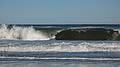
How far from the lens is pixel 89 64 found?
8805mm

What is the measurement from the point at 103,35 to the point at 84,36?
4.22ft

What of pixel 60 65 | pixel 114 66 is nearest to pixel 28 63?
pixel 60 65

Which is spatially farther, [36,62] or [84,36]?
[84,36]

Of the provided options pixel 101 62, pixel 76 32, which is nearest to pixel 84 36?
pixel 76 32

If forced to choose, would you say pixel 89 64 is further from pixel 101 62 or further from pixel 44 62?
pixel 44 62

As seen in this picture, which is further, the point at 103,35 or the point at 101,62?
the point at 103,35

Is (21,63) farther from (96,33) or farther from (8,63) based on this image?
(96,33)

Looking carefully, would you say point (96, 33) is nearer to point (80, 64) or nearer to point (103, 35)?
point (103, 35)

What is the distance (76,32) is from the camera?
26.7 meters

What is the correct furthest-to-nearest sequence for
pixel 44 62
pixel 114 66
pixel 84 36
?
pixel 84 36 < pixel 44 62 < pixel 114 66

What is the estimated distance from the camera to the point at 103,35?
26047 millimetres

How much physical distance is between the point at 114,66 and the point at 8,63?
2377 millimetres

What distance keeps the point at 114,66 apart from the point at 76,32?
18173mm

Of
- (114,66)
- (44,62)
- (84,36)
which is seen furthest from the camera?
(84,36)
